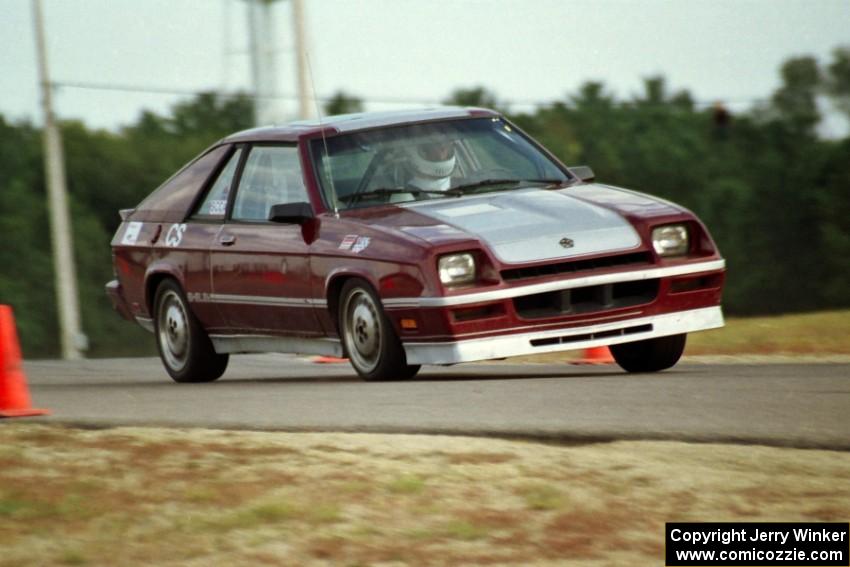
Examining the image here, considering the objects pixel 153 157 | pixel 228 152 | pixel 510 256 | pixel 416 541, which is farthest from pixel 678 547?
pixel 153 157

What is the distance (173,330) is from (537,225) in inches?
136

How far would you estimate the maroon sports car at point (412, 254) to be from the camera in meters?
9.73

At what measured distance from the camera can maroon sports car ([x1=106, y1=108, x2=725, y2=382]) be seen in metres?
9.73

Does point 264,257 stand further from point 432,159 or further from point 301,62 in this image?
point 301,62

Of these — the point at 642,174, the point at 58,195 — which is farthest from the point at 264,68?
the point at 642,174

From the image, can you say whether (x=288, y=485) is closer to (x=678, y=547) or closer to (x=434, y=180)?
(x=678, y=547)

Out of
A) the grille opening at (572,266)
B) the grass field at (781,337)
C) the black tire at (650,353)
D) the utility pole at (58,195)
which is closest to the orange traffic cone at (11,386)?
the grille opening at (572,266)

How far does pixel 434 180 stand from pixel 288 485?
4.39m

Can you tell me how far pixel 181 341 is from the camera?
12.3 meters

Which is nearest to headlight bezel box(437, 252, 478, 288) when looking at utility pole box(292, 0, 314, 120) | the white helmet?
the white helmet

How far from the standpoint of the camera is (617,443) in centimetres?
721

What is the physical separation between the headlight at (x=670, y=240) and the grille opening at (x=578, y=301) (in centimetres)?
24
